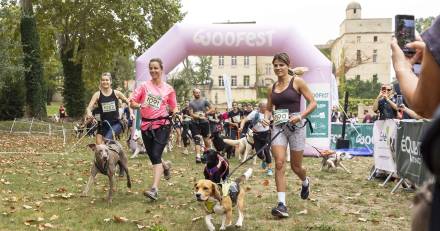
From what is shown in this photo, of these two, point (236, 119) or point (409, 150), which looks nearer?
point (409, 150)

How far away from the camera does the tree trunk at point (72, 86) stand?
117ft

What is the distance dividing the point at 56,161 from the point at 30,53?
15975 mm

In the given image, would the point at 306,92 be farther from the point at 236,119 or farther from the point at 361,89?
the point at 361,89

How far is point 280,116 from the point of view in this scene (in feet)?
21.9

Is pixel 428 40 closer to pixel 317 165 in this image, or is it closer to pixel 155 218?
pixel 155 218

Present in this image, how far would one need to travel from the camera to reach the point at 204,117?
13.9m

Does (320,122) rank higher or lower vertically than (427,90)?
lower

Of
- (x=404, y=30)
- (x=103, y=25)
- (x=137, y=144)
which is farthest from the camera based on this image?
(x=103, y=25)

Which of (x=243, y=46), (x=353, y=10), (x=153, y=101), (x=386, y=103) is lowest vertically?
(x=386, y=103)

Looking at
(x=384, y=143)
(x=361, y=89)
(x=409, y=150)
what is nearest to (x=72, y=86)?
(x=384, y=143)

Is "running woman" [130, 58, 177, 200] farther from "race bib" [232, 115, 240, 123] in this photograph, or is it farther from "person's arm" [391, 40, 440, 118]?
"race bib" [232, 115, 240, 123]

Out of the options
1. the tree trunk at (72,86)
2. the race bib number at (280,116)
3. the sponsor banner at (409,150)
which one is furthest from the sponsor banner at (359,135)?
the tree trunk at (72,86)

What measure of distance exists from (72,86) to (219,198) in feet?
106

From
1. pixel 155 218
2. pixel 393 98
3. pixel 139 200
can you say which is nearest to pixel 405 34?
pixel 155 218
